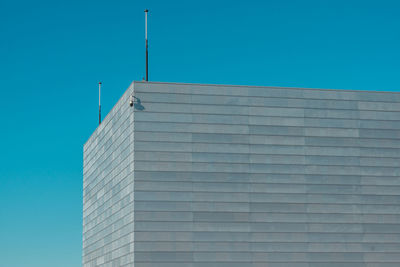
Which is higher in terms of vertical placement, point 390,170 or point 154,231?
point 390,170

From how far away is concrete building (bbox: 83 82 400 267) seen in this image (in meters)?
93.7

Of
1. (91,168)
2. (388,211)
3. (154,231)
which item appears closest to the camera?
(154,231)

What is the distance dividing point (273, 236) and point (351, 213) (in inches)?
433

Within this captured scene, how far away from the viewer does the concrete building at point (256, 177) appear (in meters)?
93.7

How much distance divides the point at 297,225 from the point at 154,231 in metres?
18.4

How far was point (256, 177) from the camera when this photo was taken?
317ft

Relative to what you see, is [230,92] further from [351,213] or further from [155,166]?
[351,213]

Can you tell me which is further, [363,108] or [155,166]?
[363,108]

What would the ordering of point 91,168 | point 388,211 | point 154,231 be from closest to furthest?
point 154,231 < point 388,211 < point 91,168

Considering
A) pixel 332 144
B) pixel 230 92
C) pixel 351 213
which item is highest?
pixel 230 92

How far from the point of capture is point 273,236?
313ft

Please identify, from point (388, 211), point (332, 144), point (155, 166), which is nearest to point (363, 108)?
point (332, 144)

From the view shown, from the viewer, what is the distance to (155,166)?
310 ft

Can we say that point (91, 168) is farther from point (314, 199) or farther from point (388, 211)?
point (388, 211)
